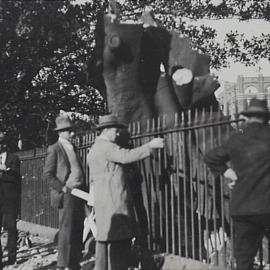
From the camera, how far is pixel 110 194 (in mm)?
6324

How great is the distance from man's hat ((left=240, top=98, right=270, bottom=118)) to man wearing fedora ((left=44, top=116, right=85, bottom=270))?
280 centimetres

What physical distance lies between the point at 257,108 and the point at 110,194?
1.94m

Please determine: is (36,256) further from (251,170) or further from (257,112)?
(257,112)

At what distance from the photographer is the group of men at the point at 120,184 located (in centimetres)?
541

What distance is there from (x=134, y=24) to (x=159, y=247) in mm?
4273

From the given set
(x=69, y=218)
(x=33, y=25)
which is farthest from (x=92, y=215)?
(x=33, y=25)

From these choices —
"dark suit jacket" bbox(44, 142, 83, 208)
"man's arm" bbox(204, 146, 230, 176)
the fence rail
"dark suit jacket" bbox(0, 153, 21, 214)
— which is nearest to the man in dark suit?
"dark suit jacket" bbox(0, 153, 21, 214)

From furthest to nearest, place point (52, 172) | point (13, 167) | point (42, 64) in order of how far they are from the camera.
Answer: point (42, 64) → point (13, 167) → point (52, 172)

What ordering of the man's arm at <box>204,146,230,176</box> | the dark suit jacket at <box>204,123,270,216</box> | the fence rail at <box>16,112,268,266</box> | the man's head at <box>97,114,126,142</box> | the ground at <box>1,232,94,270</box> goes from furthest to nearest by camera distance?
the ground at <box>1,232,94,270</box>
the fence rail at <box>16,112,268,266</box>
the man's head at <box>97,114,126,142</box>
the man's arm at <box>204,146,230,176</box>
the dark suit jacket at <box>204,123,270,216</box>

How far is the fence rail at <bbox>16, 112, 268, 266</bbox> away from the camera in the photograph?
22.5ft

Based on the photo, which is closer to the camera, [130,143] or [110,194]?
[110,194]

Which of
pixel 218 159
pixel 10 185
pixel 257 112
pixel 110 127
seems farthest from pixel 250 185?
pixel 10 185

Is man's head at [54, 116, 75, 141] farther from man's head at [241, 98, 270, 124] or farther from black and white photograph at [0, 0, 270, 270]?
man's head at [241, 98, 270, 124]

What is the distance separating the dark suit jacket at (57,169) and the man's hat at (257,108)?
9.23 ft
